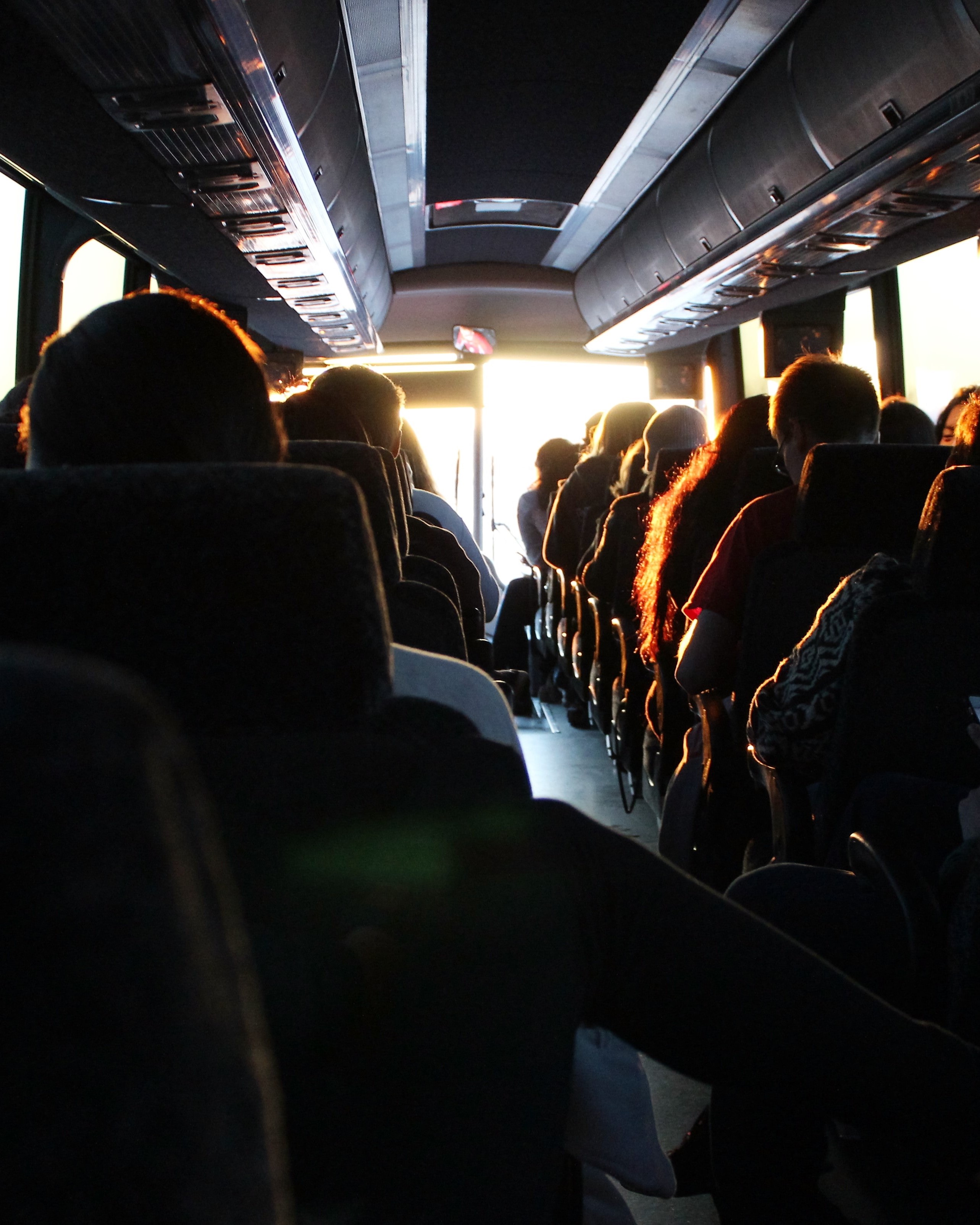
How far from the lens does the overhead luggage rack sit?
325 centimetres

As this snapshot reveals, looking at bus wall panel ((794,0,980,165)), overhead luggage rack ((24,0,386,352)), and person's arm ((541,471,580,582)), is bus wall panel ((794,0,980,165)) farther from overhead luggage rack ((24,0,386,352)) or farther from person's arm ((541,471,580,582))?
overhead luggage rack ((24,0,386,352))

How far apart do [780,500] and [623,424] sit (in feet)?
10.0

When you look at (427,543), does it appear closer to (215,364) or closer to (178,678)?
(215,364)

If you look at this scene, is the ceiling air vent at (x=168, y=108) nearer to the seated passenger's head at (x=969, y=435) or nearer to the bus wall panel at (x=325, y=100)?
the bus wall panel at (x=325, y=100)

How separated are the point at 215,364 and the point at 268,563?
43 cm

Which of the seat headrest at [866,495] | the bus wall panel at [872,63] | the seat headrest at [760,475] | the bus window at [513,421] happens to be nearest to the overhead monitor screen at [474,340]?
the bus window at [513,421]

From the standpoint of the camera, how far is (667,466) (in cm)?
408

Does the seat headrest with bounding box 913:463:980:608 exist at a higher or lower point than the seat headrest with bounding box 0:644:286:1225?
higher

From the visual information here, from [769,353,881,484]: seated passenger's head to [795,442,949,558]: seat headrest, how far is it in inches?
17.9

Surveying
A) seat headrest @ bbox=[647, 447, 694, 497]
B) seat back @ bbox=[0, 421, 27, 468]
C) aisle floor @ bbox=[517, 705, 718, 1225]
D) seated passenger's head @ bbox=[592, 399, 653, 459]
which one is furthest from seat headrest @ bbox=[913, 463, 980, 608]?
seated passenger's head @ bbox=[592, 399, 653, 459]

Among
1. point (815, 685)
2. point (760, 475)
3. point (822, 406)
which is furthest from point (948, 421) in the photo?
point (815, 685)

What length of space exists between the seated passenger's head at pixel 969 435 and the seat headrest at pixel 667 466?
6.47 feet

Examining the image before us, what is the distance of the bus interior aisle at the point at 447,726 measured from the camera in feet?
1.18

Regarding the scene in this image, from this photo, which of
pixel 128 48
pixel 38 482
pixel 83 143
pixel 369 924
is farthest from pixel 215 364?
pixel 83 143
